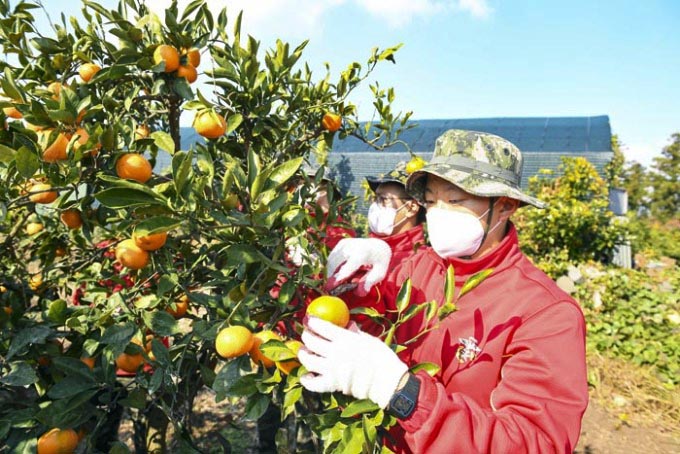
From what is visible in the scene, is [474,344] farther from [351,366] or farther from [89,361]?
[89,361]

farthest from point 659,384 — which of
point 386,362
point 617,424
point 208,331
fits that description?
point 208,331

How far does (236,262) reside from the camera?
31.5 inches

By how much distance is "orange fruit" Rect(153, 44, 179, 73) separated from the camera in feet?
3.78

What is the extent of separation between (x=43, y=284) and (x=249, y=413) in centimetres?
114

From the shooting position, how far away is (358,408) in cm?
84

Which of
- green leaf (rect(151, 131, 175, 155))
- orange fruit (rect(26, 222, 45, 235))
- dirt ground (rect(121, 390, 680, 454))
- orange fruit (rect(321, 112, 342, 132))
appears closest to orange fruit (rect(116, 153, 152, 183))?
green leaf (rect(151, 131, 175, 155))

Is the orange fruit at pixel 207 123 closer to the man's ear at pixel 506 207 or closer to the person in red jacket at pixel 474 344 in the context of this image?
the person in red jacket at pixel 474 344

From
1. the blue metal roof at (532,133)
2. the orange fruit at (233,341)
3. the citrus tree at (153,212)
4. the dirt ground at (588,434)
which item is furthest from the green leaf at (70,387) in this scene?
the blue metal roof at (532,133)

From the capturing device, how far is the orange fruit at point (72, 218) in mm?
1225

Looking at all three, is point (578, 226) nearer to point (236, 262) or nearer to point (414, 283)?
point (414, 283)

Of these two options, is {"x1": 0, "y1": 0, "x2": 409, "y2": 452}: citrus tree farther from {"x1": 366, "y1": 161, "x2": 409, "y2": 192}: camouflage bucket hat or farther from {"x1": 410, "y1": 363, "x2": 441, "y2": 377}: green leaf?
{"x1": 366, "y1": 161, "x2": 409, "y2": 192}: camouflage bucket hat

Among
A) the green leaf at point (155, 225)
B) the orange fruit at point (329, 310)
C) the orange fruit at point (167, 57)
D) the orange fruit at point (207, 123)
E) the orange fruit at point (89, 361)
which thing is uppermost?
the orange fruit at point (167, 57)

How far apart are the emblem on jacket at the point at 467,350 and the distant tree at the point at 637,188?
21.8 meters

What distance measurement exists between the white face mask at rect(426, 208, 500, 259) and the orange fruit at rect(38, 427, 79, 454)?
1.05 metres
